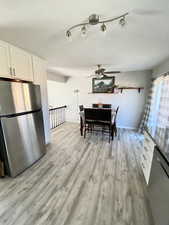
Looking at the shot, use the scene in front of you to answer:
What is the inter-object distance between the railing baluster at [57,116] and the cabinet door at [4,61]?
2.78 metres

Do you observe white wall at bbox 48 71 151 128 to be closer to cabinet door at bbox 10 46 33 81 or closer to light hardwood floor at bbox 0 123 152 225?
light hardwood floor at bbox 0 123 152 225

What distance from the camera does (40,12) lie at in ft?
4.07

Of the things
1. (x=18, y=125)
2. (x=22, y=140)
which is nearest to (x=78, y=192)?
(x=22, y=140)

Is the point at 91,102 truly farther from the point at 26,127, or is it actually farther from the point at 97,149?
the point at 26,127

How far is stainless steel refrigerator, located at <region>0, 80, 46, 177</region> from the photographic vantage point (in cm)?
182

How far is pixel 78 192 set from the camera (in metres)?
1.74

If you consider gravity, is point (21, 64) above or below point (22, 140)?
above

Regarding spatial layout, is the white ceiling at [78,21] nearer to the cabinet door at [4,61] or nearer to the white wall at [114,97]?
the cabinet door at [4,61]

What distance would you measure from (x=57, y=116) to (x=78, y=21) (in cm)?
436

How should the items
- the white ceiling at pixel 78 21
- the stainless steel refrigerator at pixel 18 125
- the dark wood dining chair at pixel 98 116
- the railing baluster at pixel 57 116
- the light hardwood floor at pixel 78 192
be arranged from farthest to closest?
the railing baluster at pixel 57 116 < the dark wood dining chair at pixel 98 116 < the stainless steel refrigerator at pixel 18 125 < the light hardwood floor at pixel 78 192 < the white ceiling at pixel 78 21

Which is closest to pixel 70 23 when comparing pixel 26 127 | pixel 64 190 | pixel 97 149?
pixel 26 127

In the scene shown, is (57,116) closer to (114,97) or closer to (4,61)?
(114,97)

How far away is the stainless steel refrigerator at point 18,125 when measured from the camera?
182 cm

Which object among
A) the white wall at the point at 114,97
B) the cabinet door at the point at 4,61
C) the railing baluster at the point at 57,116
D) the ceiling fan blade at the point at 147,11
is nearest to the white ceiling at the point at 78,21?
the ceiling fan blade at the point at 147,11
